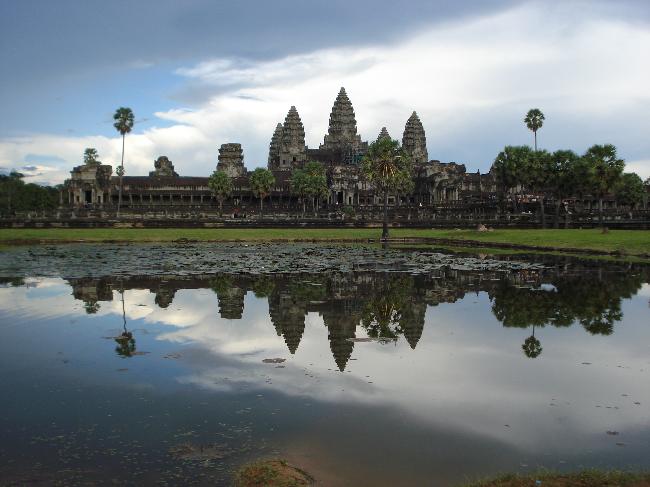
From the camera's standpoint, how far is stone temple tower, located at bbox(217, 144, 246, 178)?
143750mm

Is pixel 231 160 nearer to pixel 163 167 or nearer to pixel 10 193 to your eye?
pixel 163 167

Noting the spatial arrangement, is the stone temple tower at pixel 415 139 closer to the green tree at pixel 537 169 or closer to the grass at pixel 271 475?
the green tree at pixel 537 169

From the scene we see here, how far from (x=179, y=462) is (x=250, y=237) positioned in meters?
48.2

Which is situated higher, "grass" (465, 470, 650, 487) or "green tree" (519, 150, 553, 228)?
"green tree" (519, 150, 553, 228)

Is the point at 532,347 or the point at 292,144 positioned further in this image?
the point at 292,144

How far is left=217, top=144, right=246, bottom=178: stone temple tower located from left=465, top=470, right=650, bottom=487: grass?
139482mm

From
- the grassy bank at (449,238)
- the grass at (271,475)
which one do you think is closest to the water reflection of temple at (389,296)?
the grass at (271,475)

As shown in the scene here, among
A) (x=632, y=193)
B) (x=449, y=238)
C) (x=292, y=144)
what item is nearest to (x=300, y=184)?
(x=292, y=144)

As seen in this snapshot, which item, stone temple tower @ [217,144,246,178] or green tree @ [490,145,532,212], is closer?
green tree @ [490,145,532,212]

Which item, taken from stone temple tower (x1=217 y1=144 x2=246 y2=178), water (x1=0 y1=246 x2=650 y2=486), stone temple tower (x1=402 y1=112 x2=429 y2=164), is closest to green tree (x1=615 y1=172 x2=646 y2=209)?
stone temple tower (x1=402 y1=112 x2=429 y2=164)

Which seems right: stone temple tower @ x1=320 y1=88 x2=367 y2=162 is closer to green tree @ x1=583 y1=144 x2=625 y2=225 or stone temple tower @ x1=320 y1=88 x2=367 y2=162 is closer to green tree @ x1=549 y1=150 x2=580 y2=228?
green tree @ x1=549 y1=150 x2=580 y2=228

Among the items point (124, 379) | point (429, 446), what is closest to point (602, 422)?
point (429, 446)

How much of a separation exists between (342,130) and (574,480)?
150 m

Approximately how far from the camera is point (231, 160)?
14475 cm
